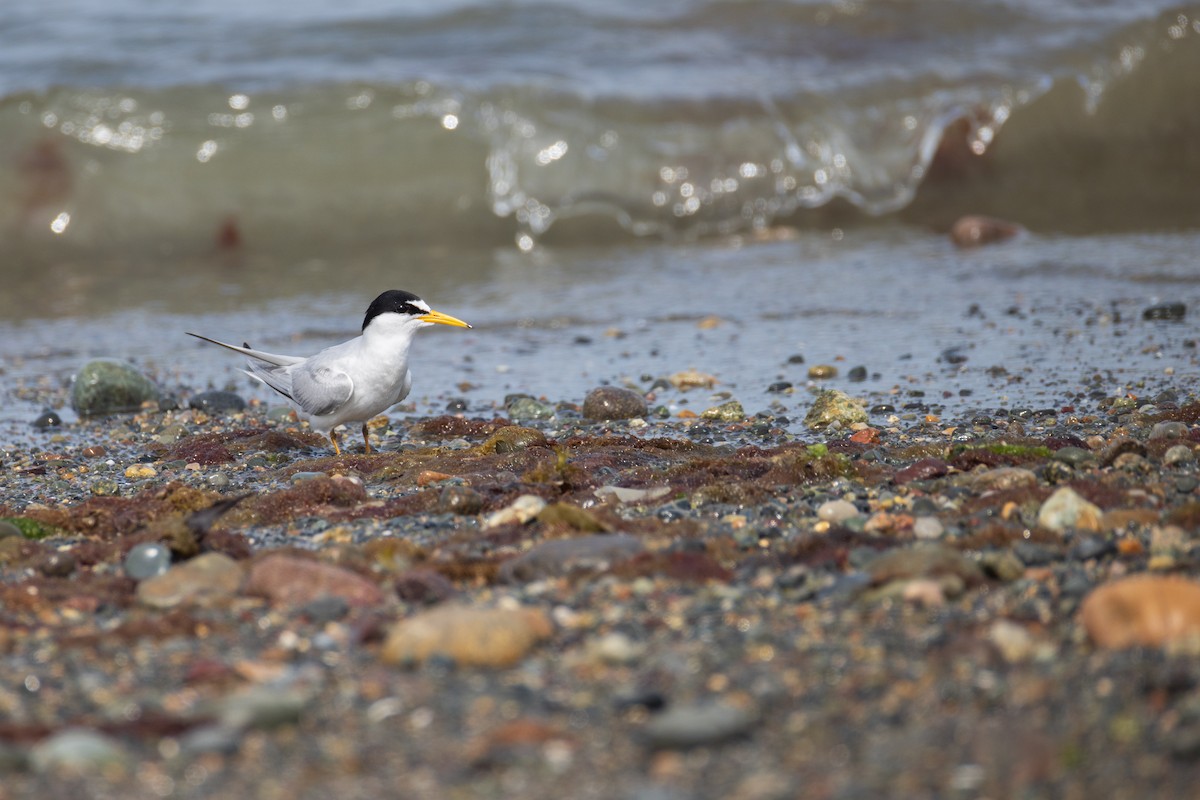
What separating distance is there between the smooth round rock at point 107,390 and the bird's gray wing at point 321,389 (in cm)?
151

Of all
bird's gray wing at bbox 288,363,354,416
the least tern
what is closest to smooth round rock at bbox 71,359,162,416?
the least tern

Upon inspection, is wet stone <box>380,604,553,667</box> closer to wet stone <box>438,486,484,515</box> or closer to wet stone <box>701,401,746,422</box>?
wet stone <box>438,486,484,515</box>

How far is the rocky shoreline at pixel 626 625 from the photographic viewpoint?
269 centimetres

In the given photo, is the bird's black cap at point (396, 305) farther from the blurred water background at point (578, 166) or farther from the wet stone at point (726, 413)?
the blurred water background at point (578, 166)

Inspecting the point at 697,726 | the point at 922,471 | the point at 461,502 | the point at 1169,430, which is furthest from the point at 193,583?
the point at 1169,430

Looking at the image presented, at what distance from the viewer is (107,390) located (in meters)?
7.16

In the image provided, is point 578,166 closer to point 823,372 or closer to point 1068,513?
point 823,372

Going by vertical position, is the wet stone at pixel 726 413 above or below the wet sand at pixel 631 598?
below

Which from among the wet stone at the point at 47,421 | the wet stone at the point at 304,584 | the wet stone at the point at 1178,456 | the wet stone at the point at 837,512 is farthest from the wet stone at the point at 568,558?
the wet stone at the point at 47,421

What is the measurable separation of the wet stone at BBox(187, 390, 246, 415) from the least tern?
0.96 m

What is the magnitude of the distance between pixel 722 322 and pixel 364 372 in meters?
3.39

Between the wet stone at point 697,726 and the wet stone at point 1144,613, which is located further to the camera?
the wet stone at point 1144,613

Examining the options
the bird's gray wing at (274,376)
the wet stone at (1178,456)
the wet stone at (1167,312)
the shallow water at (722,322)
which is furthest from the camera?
the wet stone at (1167,312)

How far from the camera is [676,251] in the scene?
11.8 m
